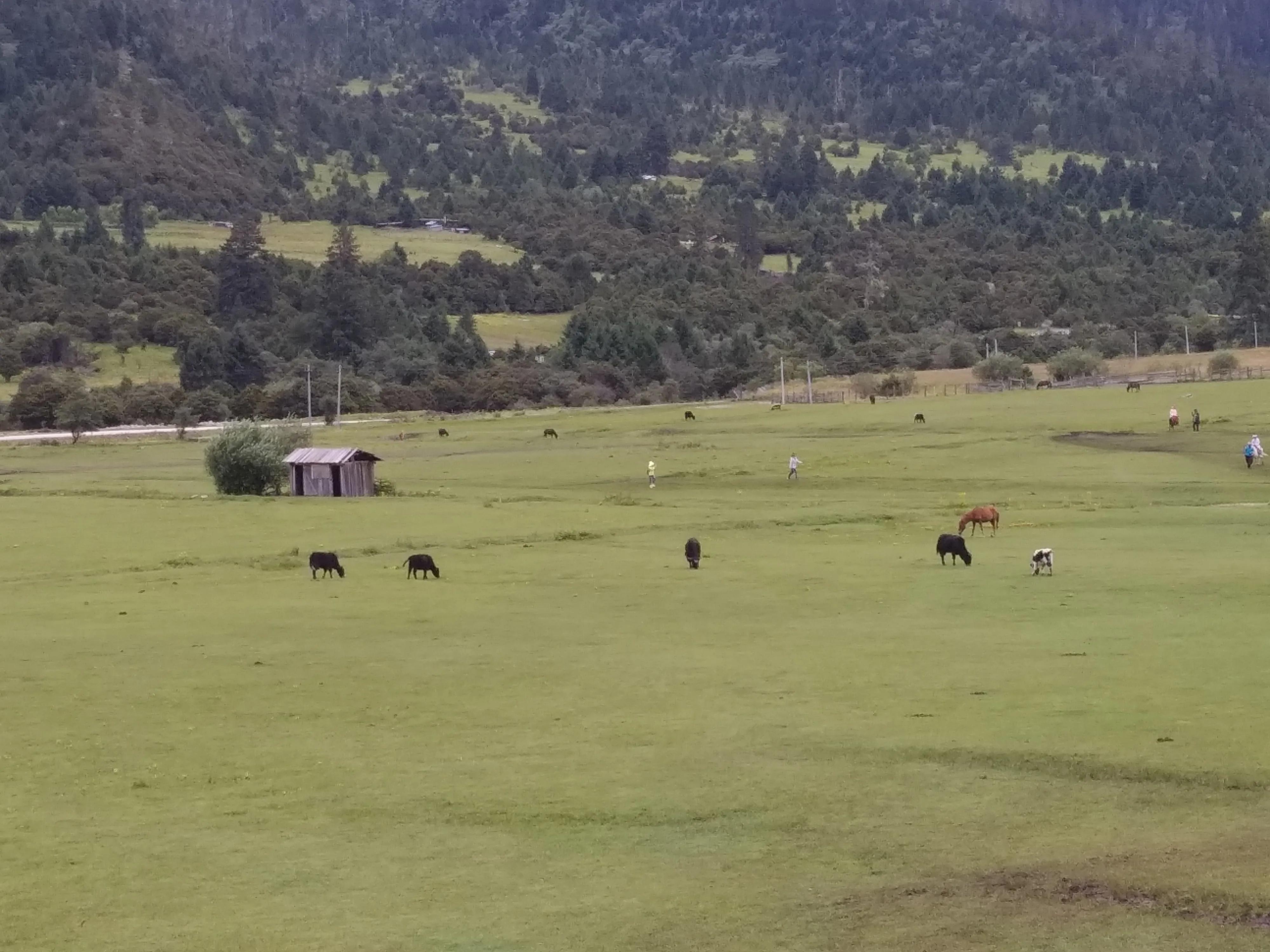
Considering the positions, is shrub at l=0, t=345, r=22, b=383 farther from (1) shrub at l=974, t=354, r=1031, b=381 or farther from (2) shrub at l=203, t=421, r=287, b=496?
(2) shrub at l=203, t=421, r=287, b=496

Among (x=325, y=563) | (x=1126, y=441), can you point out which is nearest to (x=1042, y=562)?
(x=325, y=563)

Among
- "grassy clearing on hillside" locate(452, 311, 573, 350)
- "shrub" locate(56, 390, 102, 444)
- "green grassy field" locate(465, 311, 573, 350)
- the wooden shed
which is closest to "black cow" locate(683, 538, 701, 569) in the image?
the wooden shed

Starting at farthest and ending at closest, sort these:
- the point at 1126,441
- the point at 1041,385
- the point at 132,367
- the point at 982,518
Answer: the point at 132,367, the point at 1041,385, the point at 1126,441, the point at 982,518

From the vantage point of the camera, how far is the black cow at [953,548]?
38.5m

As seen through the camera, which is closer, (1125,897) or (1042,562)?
(1125,897)

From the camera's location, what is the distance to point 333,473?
207ft

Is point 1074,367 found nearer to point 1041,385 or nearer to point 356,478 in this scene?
point 1041,385

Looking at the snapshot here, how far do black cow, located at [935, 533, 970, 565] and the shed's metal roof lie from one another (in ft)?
91.6

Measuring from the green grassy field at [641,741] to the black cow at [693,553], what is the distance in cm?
81

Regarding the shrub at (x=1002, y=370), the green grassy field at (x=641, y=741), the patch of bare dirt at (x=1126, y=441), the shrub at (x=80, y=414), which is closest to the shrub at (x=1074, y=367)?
the shrub at (x=1002, y=370)

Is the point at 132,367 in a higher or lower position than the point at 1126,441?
higher

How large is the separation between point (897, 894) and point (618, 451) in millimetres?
65404

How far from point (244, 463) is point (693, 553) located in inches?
1154

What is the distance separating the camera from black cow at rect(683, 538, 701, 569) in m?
39.5
